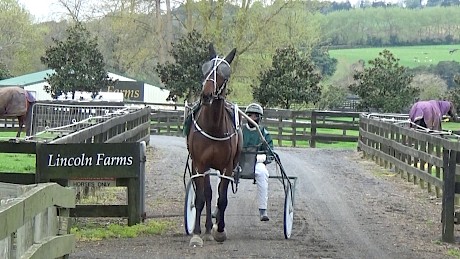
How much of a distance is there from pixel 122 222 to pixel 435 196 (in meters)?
6.71

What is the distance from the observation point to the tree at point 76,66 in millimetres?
40312

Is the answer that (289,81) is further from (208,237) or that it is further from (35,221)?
(35,221)

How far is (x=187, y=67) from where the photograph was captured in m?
39.9

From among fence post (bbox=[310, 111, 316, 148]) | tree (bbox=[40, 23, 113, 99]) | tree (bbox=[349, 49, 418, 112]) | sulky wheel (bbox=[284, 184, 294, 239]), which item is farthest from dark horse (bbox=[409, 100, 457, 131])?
tree (bbox=[40, 23, 113, 99])

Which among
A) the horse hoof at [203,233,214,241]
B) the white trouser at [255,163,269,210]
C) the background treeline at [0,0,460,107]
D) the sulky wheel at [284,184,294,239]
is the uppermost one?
the background treeline at [0,0,460,107]

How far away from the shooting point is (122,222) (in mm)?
11430

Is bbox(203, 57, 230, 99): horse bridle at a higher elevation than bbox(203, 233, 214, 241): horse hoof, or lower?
higher

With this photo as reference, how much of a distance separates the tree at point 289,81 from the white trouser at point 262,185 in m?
25.3

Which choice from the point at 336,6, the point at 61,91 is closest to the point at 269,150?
the point at 61,91

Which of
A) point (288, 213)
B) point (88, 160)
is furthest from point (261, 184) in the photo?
point (88, 160)

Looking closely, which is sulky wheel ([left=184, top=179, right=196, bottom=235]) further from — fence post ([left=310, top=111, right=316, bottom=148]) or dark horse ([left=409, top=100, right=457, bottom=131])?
fence post ([left=310, top=111, right=316, bottom=148])

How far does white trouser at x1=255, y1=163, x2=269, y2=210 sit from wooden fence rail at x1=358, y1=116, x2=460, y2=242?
7.70ft

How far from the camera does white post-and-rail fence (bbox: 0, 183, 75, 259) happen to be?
4712 millimetres

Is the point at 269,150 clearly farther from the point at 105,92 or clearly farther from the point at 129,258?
the point at 105,92
